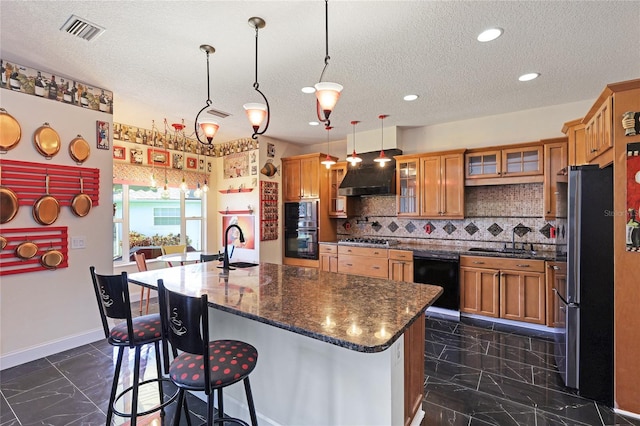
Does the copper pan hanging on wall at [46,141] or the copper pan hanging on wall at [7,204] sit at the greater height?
the copper pan hanging on wall at [46,141]

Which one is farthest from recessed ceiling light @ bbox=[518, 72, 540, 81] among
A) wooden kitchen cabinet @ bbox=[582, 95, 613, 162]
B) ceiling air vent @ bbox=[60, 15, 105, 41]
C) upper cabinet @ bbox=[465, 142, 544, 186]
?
ceiling air vent @ bbox=[60, 15, 105, 41]

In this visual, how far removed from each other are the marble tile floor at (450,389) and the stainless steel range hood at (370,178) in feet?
7.85

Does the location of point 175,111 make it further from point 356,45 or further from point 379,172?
point 379,172

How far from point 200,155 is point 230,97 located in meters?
2.76

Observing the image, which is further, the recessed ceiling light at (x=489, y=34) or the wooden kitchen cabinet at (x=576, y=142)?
the wooden kitchen cabinet at (x=576, y=142)

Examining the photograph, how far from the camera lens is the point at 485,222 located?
181 inches

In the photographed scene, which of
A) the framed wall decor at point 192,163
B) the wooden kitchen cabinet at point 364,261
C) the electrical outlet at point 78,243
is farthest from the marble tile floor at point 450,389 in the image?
the framed wall decor at point 192,163

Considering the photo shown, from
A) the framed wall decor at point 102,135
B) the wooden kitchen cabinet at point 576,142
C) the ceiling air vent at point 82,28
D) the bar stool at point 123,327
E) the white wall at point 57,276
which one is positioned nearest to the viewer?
the bar stool at point 123,327

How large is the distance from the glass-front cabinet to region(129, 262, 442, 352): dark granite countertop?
278cm

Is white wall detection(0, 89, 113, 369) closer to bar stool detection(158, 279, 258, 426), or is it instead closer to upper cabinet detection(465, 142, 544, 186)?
bar stool detection(158, 279, 258, 426)

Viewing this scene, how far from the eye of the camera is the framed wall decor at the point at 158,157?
5.42 metres

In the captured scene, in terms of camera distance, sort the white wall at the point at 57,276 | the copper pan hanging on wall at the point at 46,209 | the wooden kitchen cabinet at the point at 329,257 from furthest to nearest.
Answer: the wooden kitchen cabinet at the point at 329,257 → the copper pan hanging on wall at the point at 46,209 → the white wall at the point at 57,276

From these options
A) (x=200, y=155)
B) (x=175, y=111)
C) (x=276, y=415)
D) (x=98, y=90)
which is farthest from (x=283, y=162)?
(x=276, y=415)

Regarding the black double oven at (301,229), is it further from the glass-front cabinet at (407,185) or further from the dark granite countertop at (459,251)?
the glass-front cabinet at (407,185)
